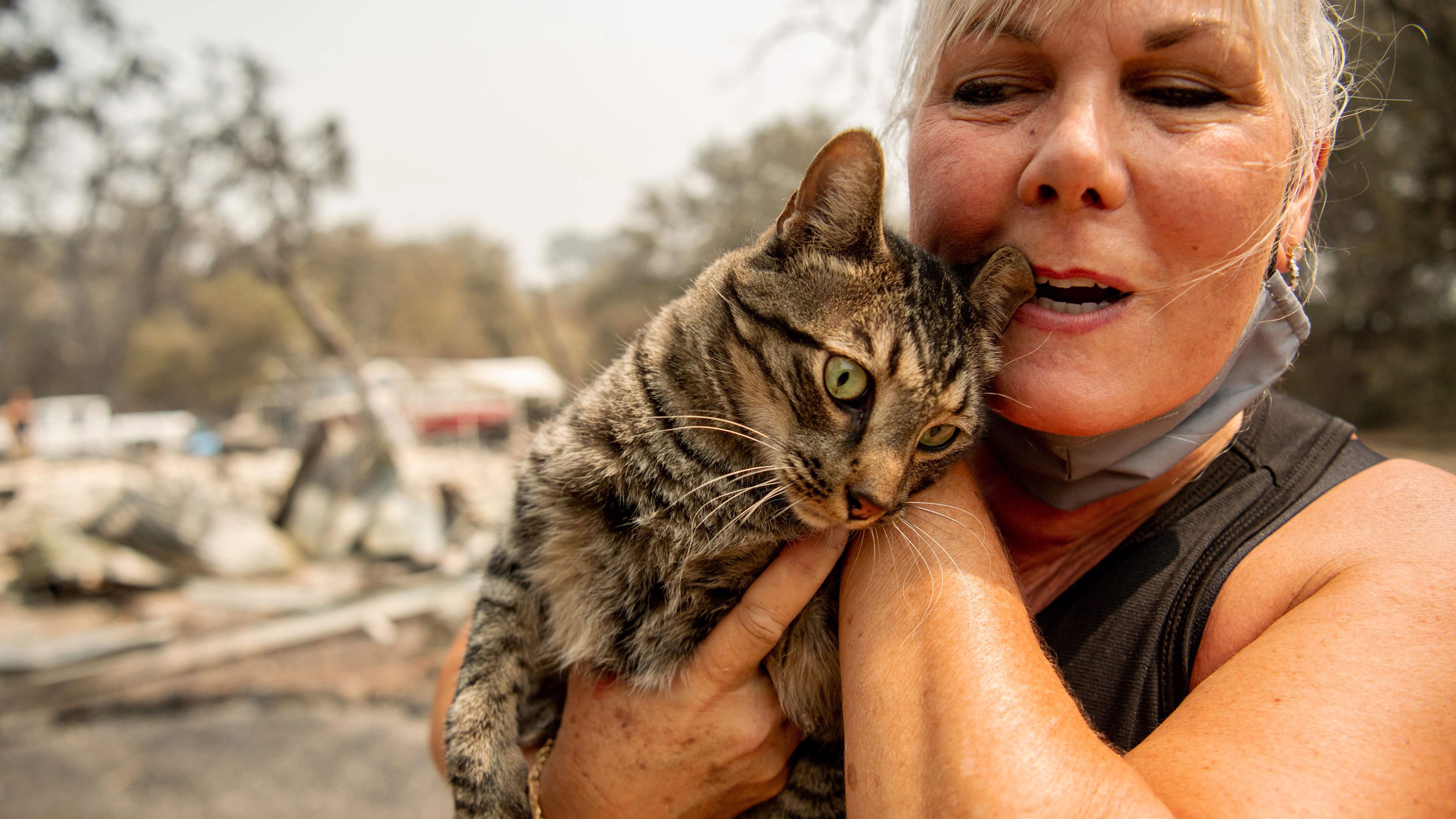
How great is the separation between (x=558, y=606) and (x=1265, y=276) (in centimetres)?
Result: 174

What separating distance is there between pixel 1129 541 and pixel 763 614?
79 centimetres

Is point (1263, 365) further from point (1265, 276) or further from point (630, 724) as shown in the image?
point (630, 724)

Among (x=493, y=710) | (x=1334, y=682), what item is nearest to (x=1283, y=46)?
(x=1334, y=682)

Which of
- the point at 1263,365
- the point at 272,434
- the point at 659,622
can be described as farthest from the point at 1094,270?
the point at 272,434

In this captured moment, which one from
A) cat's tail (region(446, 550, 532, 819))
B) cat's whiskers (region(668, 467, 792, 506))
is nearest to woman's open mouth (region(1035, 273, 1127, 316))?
cat's whiskers (region(668, 467, 792, 506))

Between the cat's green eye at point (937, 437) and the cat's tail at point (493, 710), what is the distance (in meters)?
1.09

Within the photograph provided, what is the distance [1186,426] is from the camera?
1656 millimetres

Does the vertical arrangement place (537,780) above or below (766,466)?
below

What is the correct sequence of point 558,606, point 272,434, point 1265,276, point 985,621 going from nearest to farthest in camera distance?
point 985,621, point 1265,276, point 558,606, point 272,434

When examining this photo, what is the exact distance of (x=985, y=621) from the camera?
1.45 metres

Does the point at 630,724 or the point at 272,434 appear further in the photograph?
the point at 272,434

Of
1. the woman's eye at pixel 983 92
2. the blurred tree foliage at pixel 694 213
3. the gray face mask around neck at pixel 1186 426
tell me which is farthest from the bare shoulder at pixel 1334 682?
the blurred tree foliage at pixel 694 213

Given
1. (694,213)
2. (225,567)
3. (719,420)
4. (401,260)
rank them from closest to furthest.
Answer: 1. (719,420)
2. (225,567)
3. (694,213)
4. (401,260)

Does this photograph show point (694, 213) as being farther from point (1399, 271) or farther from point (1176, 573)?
point (1176, 573)
